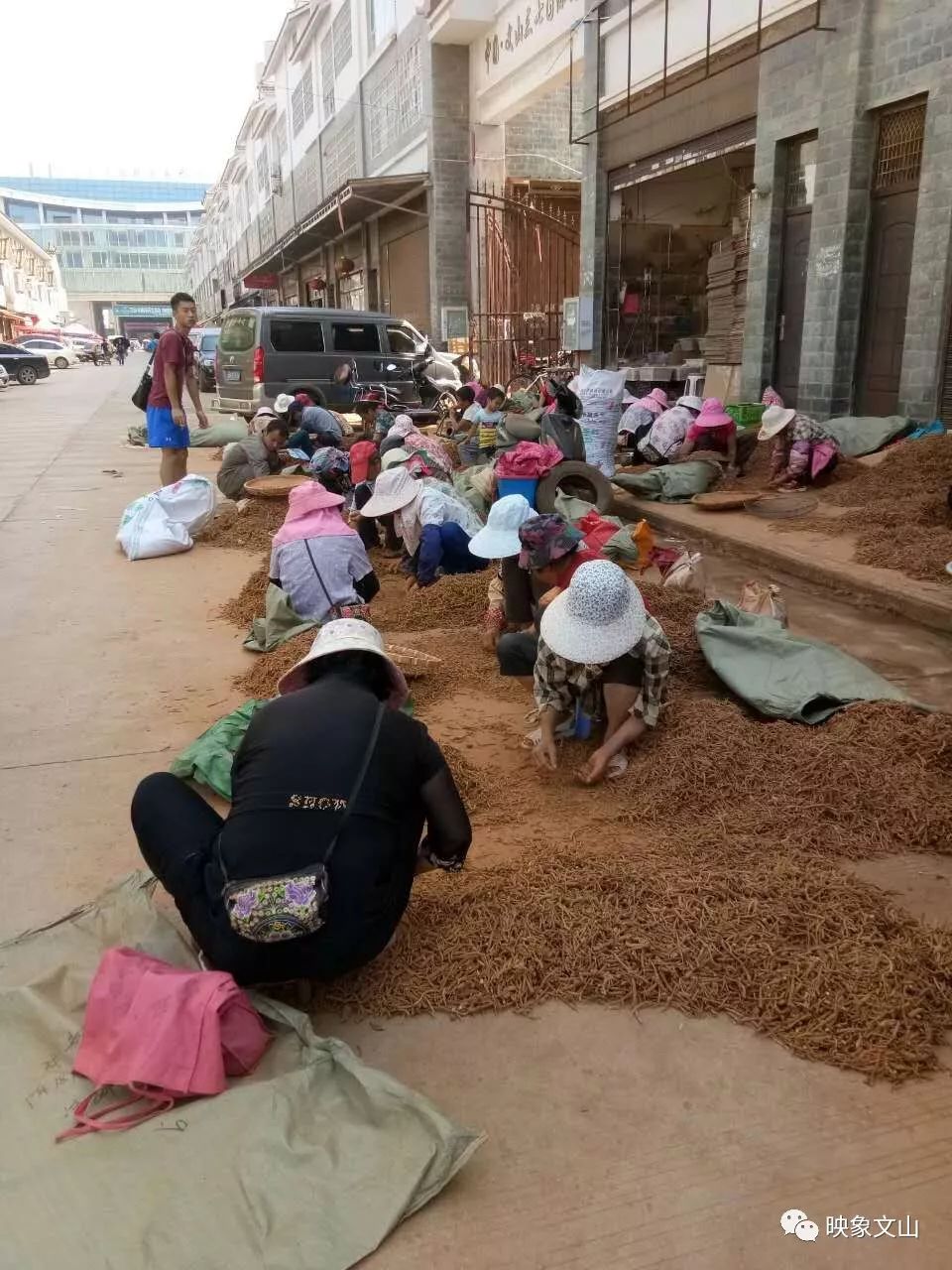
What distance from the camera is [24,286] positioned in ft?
218

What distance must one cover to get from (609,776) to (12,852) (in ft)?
6.72

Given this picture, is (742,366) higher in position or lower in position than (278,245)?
lower

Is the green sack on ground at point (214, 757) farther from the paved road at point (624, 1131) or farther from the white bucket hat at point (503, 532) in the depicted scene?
the white bucket hat at point (503, 532)

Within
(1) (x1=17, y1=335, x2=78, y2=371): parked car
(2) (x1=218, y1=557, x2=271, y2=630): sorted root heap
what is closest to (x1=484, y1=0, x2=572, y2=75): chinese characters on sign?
(2) (x1=218, y1=557, x2=271, y2=630): sorted root heap

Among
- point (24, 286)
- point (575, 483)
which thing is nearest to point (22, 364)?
point (575, 483)

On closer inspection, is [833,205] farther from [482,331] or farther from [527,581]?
[482,331]

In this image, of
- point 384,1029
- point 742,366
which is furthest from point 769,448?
point 384,1029

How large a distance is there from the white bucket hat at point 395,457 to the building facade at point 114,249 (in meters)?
109

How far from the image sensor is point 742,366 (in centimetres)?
1059

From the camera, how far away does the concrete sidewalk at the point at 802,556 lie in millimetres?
5316

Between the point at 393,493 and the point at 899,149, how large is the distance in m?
5.94

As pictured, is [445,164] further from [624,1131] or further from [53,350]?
[53,350]

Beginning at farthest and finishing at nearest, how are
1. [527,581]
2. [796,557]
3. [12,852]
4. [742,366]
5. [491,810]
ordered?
[742,366] → [796,557] → [527,581] → [491,810] → [12,852]

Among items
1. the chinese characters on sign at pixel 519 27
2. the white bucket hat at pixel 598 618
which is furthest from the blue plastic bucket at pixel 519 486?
the chinese characters on sign at pixel 519 27
